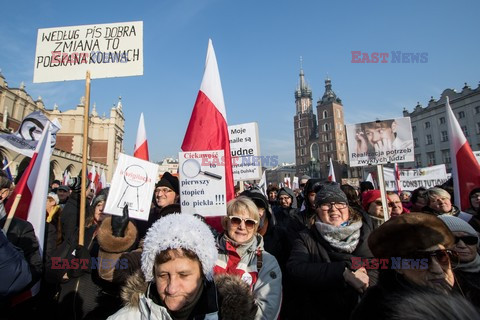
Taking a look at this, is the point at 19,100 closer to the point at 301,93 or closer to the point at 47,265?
the point at 47,265

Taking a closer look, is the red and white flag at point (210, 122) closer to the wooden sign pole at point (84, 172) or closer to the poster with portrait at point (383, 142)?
the wooden sign pole at point (84, 172)

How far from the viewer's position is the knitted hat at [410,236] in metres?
1.70

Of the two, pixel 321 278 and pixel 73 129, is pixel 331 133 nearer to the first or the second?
pixel 73 129

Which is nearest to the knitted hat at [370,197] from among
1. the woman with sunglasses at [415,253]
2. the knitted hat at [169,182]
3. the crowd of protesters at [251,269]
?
the crowd of protesters at [251,269]

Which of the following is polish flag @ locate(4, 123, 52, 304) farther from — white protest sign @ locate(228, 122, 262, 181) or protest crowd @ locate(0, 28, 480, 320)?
white protest sign @ locate(228, 122, 262, 181)

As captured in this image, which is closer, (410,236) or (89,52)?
(410,236)

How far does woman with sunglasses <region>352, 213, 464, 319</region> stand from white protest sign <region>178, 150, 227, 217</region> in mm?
1873

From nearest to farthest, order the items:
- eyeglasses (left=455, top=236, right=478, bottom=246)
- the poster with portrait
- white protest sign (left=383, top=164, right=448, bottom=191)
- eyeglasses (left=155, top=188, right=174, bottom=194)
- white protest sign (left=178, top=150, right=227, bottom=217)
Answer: eyeglasses (left=455, top=236, right=478, bottom=246) → white protest sign (left=178, top=150, right=227, bottom=217) → eyeglasses (left=155, top=188, right=174, bottom=194) → the poster with portrait → white protest sign (left=383, top=164, right=448, bottom=191)

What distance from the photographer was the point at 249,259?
8.02 feet

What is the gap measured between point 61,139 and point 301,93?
9694 centimetres

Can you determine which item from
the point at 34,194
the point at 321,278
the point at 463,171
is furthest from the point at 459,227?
the point at 34,194

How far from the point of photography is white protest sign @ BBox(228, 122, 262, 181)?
19.2ft

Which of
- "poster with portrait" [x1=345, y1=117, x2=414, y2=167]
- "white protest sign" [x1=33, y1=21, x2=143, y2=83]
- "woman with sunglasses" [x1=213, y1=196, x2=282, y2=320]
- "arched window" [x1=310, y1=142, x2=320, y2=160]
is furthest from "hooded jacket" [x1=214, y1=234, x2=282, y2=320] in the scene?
"arched window" [x1=310, y1=142, x2=320, y2=160]

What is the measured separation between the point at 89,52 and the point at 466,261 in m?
4.56
